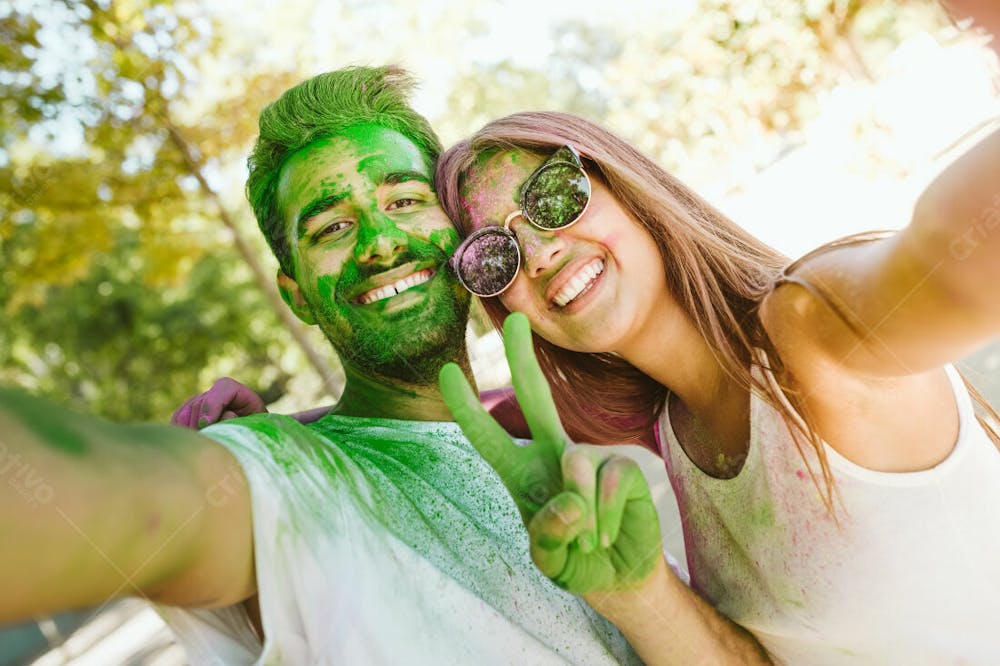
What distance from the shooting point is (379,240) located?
2082 millimetres

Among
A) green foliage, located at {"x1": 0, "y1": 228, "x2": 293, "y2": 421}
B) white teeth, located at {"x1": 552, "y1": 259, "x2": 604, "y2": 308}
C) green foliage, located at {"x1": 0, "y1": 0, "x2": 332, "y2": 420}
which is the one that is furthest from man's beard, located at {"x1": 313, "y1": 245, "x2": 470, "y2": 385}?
green foliage, located at {"x1": 0, "y1": 228, "x2": 293, "y2": 421}

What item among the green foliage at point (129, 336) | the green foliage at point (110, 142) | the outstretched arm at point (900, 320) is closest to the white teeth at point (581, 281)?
the outstretched arm at point (900, 320)

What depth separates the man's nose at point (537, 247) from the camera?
6.64ft

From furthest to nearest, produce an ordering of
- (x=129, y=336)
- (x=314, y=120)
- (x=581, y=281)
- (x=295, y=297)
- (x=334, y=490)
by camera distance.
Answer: (x=129, y=336) → (x=295, y=297) → (x=314, y=120) → (x=581, y=281) → (x=334, y=490)

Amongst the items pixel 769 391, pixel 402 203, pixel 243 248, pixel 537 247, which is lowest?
pixel 769 391

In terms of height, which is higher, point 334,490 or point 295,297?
point 295,297

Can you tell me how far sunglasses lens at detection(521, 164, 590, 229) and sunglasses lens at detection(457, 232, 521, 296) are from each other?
0.10 meters

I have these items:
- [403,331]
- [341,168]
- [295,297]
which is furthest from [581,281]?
[295,297]

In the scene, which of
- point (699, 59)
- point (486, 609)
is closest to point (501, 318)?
point (486, 609)

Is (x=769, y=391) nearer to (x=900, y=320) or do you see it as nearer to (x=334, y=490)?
(x=900, y=320)

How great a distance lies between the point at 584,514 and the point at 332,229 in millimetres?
1266

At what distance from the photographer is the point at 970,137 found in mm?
7594

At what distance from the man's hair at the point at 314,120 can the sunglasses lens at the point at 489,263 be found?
436 millimetres

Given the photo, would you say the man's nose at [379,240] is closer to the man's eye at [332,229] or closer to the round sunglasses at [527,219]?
the man's eye at [332,229]
